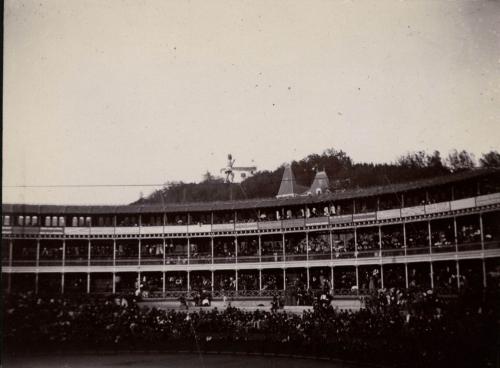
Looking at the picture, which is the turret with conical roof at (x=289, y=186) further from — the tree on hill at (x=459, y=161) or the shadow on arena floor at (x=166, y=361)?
the shadow on arena floor at (x=166, y=361)

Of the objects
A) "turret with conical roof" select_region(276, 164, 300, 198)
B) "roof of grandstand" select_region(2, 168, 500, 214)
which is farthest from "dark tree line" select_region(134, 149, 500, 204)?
"turret with conical roof" select_region(276, 164, 300, 198)

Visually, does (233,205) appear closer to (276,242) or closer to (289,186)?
(276,242)

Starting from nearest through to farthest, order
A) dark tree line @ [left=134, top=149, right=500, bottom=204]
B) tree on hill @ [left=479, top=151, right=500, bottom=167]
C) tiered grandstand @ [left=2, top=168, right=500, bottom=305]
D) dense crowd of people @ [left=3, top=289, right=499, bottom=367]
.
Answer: dense crowd of people @ [left=3, top=289, right=499, bottom=367], tree on hill @ [left=479, top=151, right=500, bottom=167], tiered grandstand @ [left=2, top=168, right=500, bottom=305], dark tree line @ [left=134, top=149, right=500, bottom=204]

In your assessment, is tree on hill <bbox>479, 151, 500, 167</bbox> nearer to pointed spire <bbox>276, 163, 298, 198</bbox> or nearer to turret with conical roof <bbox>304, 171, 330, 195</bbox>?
turret with conical roof <bbox>304, 171, 330, 195</bbox>

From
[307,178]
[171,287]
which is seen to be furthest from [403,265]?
[307,178]

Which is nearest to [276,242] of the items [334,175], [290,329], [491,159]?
[290,329]

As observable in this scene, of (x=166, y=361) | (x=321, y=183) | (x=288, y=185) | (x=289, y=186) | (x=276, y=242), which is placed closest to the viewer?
(x=166, y=361)

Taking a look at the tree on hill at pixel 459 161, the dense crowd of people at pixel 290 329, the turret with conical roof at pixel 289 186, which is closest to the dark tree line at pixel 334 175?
the tree on hill at pixel 459 161

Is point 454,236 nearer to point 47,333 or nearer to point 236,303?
point 236,303
